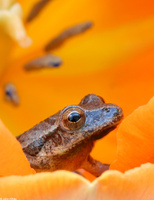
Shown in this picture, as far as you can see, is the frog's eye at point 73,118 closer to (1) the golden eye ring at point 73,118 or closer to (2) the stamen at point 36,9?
(1) the golden eye ring at point 73,118

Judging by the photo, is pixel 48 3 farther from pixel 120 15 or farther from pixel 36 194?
pixel 36 194

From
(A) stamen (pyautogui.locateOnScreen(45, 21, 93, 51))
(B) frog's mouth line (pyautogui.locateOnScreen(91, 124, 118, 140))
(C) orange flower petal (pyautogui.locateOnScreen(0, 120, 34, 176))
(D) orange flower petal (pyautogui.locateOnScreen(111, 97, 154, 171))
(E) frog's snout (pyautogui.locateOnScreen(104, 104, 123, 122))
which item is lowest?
(B) frog's mouth line (pyautogui.locateOnScreen(91, 124, 118, 140))

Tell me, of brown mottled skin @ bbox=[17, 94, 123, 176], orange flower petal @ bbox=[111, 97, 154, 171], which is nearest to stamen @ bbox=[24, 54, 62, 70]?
brown mottled skin @ bbox=[17, 94, 123, 176]

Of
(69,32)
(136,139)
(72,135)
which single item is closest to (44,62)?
(69,32)

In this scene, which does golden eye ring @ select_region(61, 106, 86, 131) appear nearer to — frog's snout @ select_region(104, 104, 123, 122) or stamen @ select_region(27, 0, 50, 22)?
frog's snout @ select_region(104, 104, 123, 122)

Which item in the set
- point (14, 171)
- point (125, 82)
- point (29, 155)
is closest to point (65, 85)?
point (125, 82)
